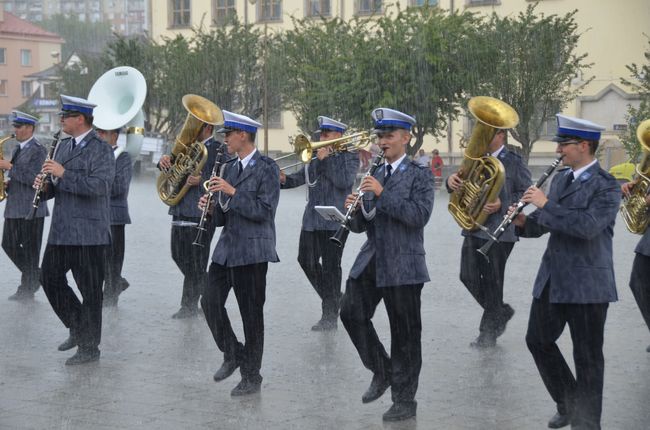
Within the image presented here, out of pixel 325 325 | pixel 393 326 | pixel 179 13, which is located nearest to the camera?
pixel 393 326

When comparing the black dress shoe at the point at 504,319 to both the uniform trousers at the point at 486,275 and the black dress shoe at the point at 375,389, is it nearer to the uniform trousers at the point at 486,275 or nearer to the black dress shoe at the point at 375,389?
the uniform trousers at the point at 486,275

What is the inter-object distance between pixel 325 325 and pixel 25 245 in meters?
3.48

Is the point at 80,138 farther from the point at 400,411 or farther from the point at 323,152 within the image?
the point at 400,411

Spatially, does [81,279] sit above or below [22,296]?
above

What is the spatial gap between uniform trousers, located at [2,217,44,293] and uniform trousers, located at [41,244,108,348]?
3.34 meters

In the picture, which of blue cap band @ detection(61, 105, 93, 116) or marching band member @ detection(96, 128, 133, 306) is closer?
blue cap band @ detection(61, 105, 93, 116)

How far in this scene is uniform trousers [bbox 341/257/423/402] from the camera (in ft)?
23.6

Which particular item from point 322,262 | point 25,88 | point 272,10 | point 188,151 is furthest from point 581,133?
point 25,88

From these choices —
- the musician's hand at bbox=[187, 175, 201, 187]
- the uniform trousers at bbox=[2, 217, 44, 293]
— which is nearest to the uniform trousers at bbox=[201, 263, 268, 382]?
the musician's hand at bbox=[187, 175, 201, 187]

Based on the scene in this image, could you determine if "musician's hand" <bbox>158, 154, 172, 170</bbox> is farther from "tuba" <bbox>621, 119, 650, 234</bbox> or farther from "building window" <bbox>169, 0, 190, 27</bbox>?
"building window" <bbox>169, 0, 190, 27</bbox>

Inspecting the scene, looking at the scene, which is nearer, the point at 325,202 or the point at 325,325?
the point at 325,325

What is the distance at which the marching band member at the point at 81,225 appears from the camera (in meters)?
8.59

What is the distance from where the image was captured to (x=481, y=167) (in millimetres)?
8398

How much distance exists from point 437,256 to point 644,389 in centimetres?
839
